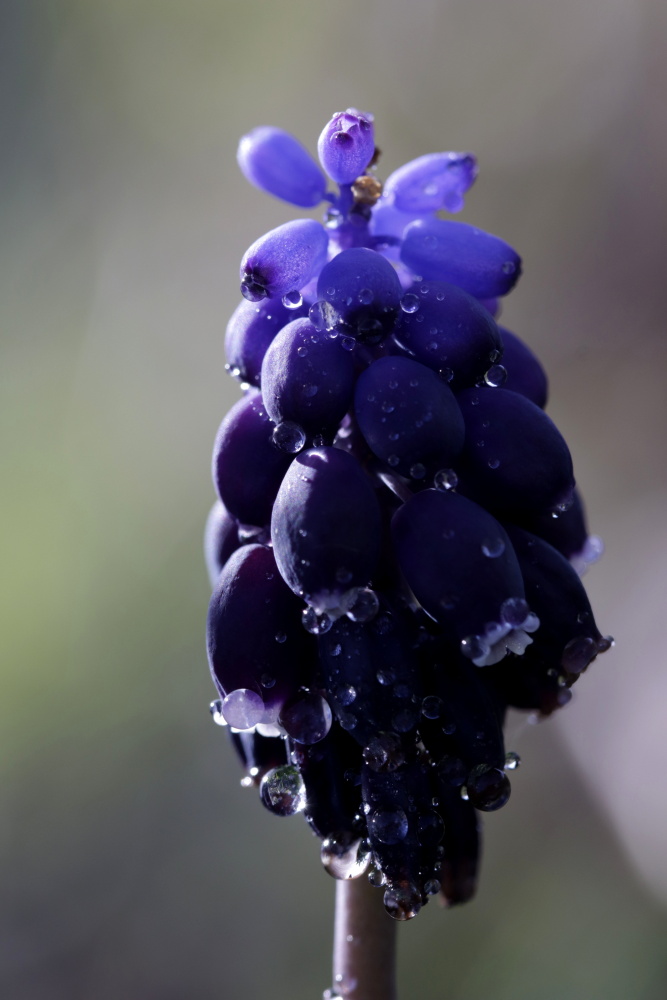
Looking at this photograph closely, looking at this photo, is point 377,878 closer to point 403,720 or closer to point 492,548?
point 403,720

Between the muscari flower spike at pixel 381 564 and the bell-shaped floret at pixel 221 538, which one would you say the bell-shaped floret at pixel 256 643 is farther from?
the bell-shaped floret at pixel 221 538

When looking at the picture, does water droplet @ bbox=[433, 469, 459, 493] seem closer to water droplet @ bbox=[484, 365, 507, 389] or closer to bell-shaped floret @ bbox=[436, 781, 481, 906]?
water droplet @ bbox=[484, 365, 507, 389]

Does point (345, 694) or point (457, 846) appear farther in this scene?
point (457, 846)

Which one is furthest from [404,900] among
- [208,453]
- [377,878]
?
[208,453]

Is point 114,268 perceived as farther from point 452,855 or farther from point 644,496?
point 452,855

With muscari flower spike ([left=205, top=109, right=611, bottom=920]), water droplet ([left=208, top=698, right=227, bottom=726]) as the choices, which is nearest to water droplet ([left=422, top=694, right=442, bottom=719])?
muscari flower spike ([left=205, top=109, right=611, bottom=920])

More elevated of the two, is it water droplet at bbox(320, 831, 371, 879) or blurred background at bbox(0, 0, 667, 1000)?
blurred background at bbox(0, 0, 667, 1000)
